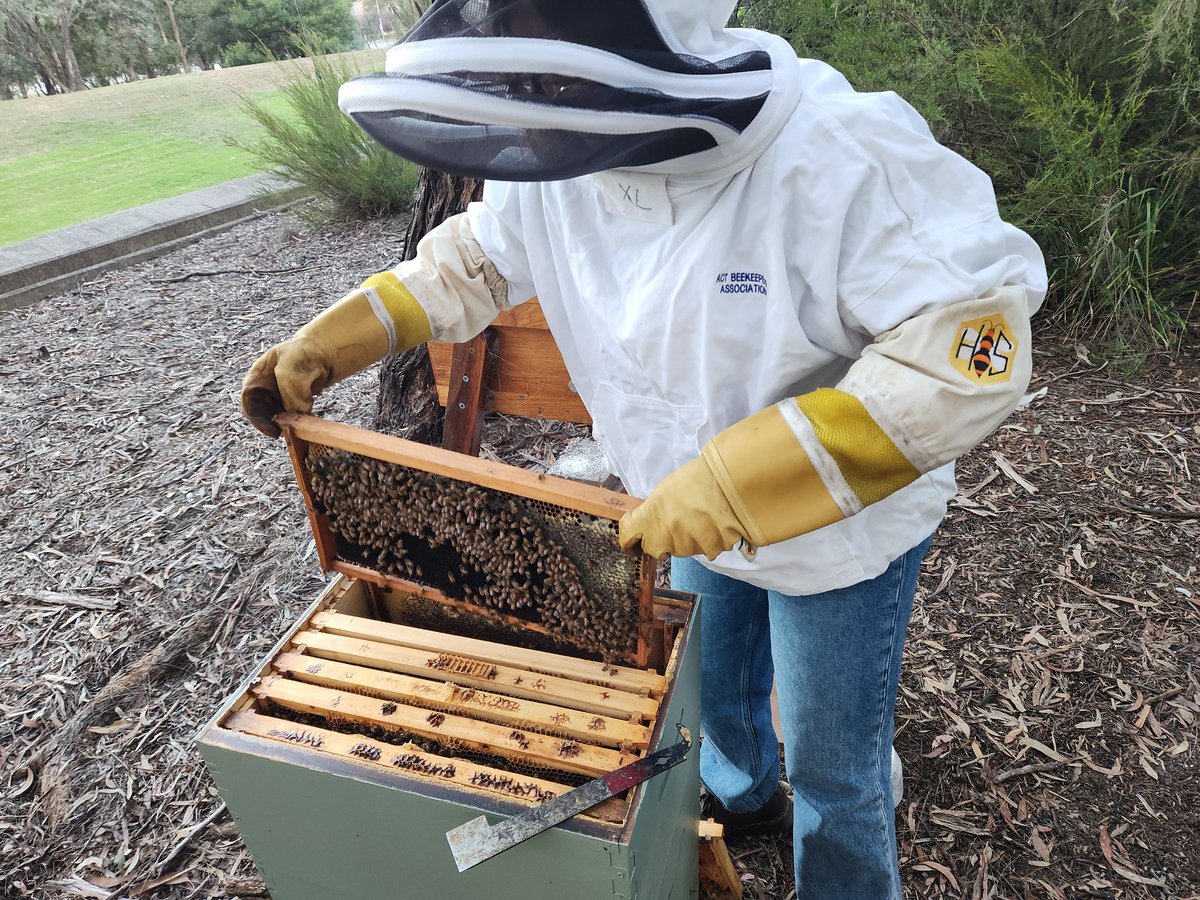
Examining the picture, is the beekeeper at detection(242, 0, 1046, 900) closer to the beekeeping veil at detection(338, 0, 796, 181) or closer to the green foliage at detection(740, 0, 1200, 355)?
the beekeeping veil at detection(338, 0, 796, 181)

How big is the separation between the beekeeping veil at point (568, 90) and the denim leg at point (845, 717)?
84 centimetres

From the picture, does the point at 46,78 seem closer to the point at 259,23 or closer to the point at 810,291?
the point at 259,23

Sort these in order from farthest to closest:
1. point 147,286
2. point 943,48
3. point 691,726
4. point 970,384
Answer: point 147,286
point 943,48
point 691,726
point 970,384

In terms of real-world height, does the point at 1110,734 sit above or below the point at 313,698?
below

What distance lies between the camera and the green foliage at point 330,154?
591 centimetres

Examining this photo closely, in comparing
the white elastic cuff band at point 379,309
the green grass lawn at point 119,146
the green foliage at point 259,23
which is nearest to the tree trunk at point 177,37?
the green foliage at point 259,23

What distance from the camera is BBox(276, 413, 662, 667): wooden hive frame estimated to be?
129 cm

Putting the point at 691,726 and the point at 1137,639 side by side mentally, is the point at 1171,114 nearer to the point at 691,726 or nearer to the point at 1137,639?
the point at 1137,639

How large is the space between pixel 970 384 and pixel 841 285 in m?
0.24

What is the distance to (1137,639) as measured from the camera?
2.54 m

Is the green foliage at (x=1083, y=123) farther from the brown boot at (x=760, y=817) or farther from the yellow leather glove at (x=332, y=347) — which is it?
the yellow leather glove at (x=332, y=347)

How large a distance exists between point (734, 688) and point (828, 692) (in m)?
0.43

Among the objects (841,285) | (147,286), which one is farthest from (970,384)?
(147,286)

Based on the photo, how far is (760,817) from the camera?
2.17 metres
